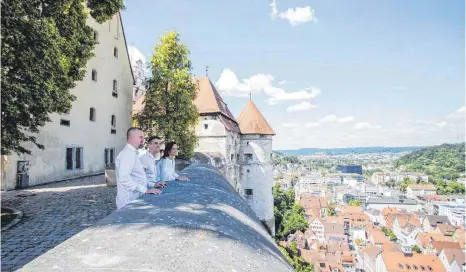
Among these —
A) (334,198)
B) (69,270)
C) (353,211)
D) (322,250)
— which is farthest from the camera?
(334,198)

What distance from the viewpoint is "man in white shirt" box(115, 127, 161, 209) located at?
4.43 metres

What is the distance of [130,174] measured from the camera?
4773 millimetres

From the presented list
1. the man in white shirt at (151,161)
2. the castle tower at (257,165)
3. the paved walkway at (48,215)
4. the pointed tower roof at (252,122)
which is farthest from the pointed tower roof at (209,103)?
the man in white shirt at (151,161)

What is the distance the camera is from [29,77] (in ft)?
26.2

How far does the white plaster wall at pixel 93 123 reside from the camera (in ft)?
50.4

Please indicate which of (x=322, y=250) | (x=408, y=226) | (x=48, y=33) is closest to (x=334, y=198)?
(x=408, y=226)

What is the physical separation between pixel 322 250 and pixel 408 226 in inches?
1265

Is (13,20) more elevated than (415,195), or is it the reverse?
(13,20)

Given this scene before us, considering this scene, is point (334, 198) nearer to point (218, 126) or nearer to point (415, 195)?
point (415, 195)

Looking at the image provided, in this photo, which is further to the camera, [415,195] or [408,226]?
[415,195]

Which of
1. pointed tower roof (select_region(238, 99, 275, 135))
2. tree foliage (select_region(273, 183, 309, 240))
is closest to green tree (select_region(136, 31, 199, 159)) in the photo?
pointed tower roof (select_region(238, 99, 275, 135))

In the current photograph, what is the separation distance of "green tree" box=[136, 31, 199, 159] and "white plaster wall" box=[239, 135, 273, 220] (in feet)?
40.2

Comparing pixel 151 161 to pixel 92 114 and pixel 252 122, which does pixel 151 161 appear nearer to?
pixel 92 114

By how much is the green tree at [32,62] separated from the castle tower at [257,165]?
2425 centimetres
